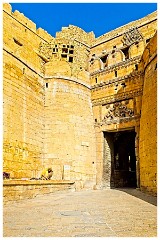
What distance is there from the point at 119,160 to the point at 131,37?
8.20 metres

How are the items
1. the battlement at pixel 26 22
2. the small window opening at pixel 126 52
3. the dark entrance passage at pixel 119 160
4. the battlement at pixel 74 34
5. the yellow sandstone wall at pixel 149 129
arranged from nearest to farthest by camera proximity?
the yellow sandstone wall at pixel 149 129, the battlement at pixel 26 22, the dark entrance passage at pixel 119 160, the small window opening at pixel 126 52, the battlement at pixel 74 34

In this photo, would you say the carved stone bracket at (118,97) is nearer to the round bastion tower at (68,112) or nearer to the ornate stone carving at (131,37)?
the round bastion tower at (68,112)

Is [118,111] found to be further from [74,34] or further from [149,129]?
[74,34]

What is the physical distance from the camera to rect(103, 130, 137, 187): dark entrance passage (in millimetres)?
14188

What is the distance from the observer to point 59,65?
1440cm

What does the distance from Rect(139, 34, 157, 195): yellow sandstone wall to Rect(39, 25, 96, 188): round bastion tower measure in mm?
3187

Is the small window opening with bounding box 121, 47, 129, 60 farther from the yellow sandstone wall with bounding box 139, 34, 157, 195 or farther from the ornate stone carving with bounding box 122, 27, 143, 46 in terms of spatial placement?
the yellow sandstone wall with bounding box 139, 34, 157, 195

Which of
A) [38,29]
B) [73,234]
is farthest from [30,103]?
[73,234]

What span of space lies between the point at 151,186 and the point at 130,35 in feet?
31.6

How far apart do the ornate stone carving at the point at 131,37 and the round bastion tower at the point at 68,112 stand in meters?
2.78

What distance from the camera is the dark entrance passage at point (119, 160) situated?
1419cm

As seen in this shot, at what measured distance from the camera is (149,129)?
1062 centimetres

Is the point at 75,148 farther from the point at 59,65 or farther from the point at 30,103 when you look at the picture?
the point at 59,65

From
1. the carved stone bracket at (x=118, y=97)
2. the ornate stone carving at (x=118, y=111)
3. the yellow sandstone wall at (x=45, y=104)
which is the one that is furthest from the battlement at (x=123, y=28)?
the ornate stone carving at (x=118, y=111)
